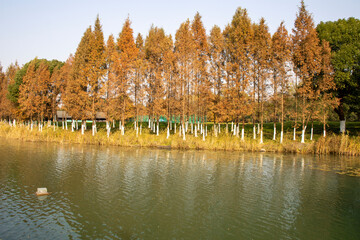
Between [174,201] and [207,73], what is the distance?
114ft

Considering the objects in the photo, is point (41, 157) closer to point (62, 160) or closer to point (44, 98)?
point (62, 160)

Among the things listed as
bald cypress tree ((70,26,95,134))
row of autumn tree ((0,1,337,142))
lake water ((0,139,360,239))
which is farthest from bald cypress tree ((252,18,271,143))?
bald cypress tree ((70,26,95,134))

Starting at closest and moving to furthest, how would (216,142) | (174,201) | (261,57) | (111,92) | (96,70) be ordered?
(174,201) → (216,142) → (261,57) → (111,92) → (96,70)

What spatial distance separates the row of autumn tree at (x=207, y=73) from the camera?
43938 mm

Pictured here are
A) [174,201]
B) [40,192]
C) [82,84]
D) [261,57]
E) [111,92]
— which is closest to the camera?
[174,201]

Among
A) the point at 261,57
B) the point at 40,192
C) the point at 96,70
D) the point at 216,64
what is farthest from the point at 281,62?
the point at 40,192

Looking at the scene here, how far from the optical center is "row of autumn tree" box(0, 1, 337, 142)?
144 feet

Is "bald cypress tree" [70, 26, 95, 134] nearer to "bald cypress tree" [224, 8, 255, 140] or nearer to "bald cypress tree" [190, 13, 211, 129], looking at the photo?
"bald cypress tree" [190, 13, 211, 129]

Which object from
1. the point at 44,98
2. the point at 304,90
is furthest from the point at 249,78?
the point at 44,98

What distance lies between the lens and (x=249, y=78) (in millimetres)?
45469

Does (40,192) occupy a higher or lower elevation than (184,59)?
lower

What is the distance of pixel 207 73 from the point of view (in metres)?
47.9

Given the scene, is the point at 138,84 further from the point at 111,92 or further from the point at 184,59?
the point at 184,59

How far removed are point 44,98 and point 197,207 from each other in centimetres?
6021
